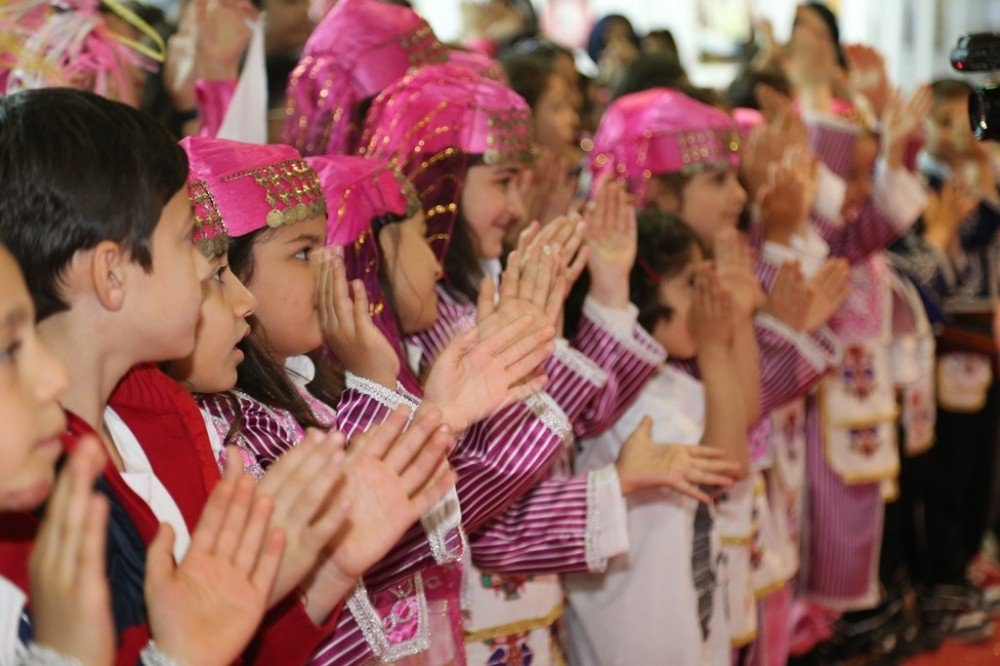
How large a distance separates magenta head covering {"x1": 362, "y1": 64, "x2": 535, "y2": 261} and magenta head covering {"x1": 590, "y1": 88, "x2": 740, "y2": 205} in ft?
2.05

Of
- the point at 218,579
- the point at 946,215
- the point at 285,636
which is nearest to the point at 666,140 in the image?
the point at 946,215

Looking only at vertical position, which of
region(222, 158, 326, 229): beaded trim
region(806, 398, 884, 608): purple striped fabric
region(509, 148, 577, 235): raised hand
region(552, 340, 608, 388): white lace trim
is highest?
region(222, 158, 326, 229): beaded trim

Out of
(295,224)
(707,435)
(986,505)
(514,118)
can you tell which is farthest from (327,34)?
(986,505)

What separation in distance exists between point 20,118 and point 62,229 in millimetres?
127

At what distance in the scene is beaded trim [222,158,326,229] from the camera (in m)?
1.66

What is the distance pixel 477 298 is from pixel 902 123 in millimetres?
2096

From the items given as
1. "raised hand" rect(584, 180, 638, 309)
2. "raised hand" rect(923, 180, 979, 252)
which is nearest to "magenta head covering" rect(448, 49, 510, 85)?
"raised hand" rect(584, 180, 638, 309)

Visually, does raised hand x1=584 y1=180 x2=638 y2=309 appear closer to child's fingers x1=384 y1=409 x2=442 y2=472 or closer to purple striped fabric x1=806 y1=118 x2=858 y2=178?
child's fingers x1=384 y1=409 x2=442 y2=472

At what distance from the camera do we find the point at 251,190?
165cm

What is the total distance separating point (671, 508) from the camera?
2.32 meters

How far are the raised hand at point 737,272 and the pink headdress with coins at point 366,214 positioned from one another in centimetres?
87

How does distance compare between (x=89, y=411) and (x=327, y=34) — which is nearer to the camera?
(x=89, y=411)

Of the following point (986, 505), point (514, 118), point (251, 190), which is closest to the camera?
point (251, 190)

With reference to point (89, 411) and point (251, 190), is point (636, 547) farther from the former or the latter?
point (89, 411)
